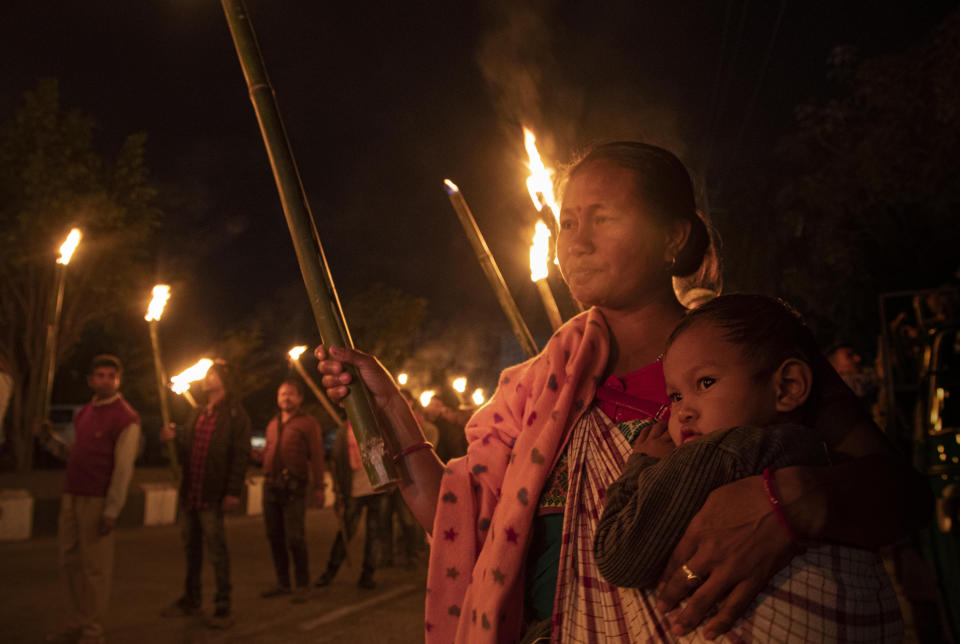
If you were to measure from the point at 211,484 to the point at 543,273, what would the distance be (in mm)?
5218

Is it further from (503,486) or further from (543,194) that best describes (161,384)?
(503,486)


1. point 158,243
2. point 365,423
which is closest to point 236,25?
point 365,423

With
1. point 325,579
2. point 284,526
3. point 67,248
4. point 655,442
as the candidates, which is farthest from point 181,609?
point 655,442

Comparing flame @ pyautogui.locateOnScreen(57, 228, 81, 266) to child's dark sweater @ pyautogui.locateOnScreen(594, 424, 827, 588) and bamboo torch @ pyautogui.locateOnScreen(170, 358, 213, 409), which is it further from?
child's dark sweater @ pyautogui.locateOnScreen(594, 424, 827, 588)

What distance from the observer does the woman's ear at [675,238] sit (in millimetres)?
1854

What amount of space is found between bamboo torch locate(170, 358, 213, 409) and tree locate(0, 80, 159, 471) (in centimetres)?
1342

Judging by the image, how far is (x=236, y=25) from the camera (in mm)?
1684

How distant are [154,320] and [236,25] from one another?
5.64m

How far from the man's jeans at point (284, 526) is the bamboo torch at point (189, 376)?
143 centimetres

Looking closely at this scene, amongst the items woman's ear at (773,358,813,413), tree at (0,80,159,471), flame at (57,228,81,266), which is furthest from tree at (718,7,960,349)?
tree at (0,80,159,471)

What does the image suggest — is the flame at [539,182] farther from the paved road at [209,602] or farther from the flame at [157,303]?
the paved road at [209,602]

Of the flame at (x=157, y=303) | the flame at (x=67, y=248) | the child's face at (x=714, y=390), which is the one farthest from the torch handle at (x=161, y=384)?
the child's face at (x=714, y=390)

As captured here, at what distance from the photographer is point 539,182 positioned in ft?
8.84

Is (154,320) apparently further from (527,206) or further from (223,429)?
(527,206)
